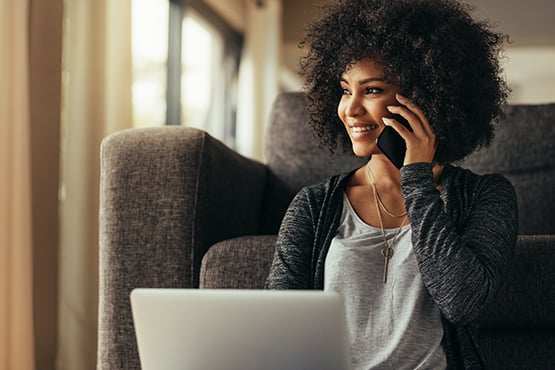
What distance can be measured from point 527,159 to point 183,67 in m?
2.97

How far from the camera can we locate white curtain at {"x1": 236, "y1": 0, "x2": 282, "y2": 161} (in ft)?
19.4

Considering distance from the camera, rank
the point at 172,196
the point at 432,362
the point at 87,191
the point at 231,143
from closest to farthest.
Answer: the point at 432,362 < the point at 172,196 < the point at 87,191 < the point at 231,143

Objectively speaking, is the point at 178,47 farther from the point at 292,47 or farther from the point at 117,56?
the point at 292,47

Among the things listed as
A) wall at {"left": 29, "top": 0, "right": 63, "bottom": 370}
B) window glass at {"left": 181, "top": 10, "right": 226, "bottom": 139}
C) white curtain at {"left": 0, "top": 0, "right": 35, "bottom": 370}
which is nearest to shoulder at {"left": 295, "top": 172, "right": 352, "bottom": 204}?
white curtain at {"left": 0, "top": 0, "right": 35, "bottom": 370}

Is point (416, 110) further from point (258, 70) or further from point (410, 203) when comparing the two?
point (258, 70)

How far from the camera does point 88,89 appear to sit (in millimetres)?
2951

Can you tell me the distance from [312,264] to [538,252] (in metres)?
0.53

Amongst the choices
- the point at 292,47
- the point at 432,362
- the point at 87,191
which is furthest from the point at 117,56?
the point at 292,47

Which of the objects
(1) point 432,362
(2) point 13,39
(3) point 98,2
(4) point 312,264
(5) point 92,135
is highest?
(3) point 98,2

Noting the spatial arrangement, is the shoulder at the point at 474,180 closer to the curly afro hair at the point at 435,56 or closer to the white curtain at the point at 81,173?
the curly afro hair at the point at 435,56

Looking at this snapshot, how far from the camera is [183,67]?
16.1ft

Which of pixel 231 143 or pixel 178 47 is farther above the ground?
pixel 178 47

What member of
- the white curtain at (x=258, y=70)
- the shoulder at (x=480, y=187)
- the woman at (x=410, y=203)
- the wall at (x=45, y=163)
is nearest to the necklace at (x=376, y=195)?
the woman at (x=410, y=203)

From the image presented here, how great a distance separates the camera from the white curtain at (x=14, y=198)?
2303 mm
